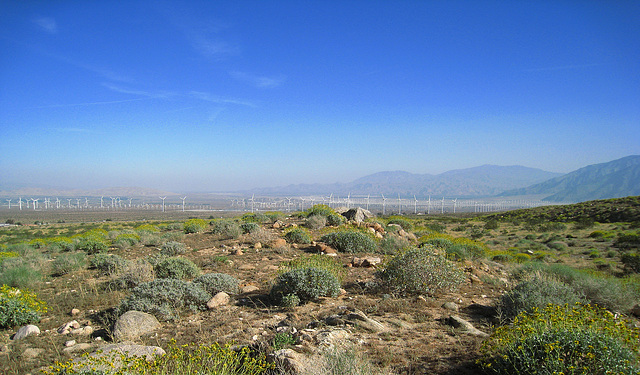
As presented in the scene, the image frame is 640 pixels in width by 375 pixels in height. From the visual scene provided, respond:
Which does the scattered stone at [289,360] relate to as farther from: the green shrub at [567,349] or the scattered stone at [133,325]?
the scattered stone at [133,325]

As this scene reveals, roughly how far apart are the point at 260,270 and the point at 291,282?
3400 millimetres

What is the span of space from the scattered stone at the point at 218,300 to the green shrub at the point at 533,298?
18.8ft

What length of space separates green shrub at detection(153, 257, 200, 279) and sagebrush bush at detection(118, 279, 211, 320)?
1.86m

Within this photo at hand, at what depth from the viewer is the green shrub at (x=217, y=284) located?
27.7ft

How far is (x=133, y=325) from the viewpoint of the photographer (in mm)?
6355

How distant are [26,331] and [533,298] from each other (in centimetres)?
952

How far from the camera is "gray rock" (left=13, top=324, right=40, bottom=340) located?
21.1ft

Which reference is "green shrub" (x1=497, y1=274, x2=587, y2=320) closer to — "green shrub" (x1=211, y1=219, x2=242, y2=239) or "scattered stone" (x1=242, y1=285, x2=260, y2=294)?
"scattered stone" (x1=242, y1=285, x2=260, y2=294)

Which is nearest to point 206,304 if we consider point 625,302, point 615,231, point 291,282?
point 291,282

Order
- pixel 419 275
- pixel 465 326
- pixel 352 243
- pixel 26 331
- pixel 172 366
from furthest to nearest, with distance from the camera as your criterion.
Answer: pixel 352 243 < pixel 419 275 < pixel 26 331 < pixel 465 326 < pixel 172 366

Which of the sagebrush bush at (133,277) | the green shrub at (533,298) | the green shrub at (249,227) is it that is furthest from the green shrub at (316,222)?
the green shrub at (533,298)

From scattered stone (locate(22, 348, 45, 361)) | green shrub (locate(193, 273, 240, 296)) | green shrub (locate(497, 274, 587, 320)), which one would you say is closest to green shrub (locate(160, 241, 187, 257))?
green shrub (locate(193, 273, 240, 296))

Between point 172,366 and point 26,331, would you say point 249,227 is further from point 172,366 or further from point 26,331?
point 172,366

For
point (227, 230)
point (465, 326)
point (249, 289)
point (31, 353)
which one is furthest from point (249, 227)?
point (465, 326)
